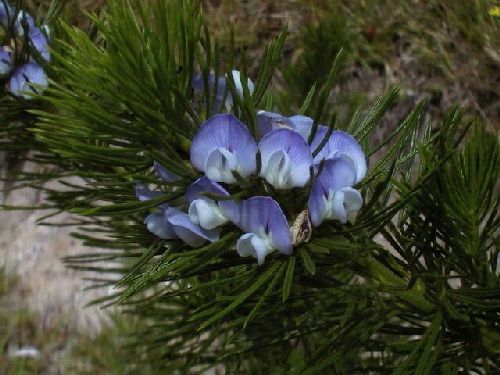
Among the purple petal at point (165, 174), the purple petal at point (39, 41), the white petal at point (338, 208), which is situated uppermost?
the purple petal at point (39, 41)

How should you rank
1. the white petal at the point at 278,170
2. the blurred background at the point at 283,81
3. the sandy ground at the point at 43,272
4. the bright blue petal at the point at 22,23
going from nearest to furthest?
the white petal at the point at 278,170 → the bright blue petal at the point at 22,23 → the blurred background at the point at 283,81 → the sandy ground at the point at 43,272

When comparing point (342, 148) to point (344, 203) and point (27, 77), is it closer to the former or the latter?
point (344, 203)

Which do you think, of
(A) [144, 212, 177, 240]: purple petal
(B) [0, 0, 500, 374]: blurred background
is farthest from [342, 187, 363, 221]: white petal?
(B) [0, 0, 500, 374]: blurred background

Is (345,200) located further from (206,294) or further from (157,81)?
(206,294)

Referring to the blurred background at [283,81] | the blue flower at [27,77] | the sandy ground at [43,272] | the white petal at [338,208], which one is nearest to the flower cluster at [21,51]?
the blue flower at [27,77]

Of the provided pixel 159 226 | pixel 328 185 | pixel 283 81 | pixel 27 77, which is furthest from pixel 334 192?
pixel 283 81

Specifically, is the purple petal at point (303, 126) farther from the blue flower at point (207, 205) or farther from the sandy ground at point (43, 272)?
the sandy ground at point (43, 272)

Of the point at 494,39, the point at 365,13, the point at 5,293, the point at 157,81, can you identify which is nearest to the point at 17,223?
the point at 5,293
